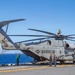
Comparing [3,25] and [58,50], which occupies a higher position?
[3,25]

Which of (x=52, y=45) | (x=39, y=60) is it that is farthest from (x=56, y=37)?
(x=39, y=60)

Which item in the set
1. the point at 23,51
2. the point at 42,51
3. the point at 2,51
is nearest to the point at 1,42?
the point at 2,51

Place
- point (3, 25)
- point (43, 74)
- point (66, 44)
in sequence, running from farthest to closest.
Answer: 1. point (66, 44)
2. point (3, 25)
3. point (43, 74)

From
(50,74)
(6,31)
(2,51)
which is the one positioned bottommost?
(50,74)

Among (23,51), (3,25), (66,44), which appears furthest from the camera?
(66,44)

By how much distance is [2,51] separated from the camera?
32.3 meters

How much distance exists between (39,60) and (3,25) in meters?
8.23

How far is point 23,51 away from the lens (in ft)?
116

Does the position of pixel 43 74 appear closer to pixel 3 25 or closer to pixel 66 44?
pixel 3 25

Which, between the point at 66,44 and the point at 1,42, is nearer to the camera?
the point at 1,42

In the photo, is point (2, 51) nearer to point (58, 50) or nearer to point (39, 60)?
point (39, 60)

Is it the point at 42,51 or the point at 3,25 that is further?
the point at 42,51

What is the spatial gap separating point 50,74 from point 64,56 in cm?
1476

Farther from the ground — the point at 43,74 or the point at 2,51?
the point at 2,51
